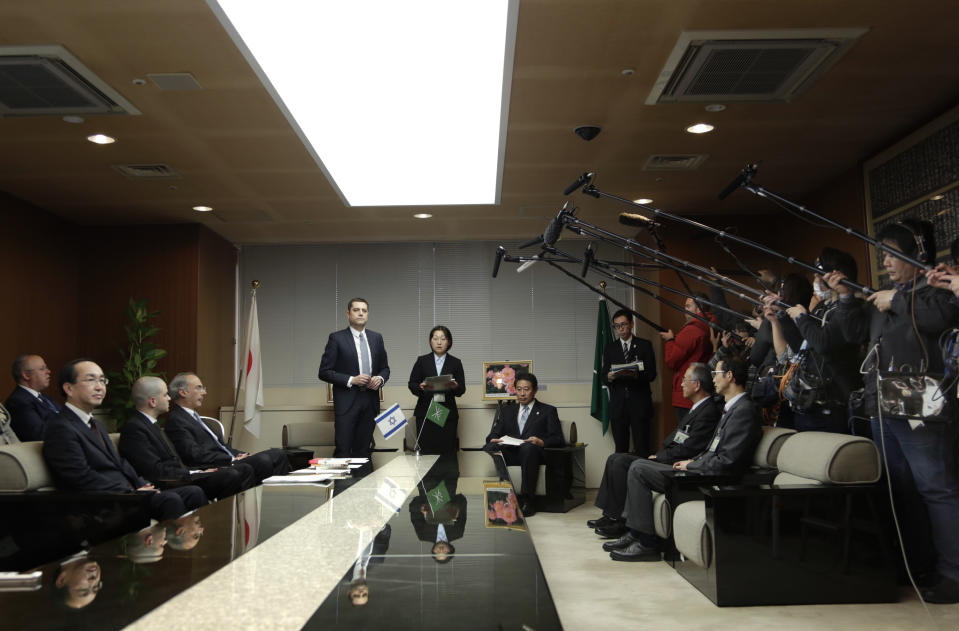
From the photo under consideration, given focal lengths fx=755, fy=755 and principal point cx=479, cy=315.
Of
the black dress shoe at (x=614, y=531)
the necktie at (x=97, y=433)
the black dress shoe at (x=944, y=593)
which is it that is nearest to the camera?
the black dress shoe at (x=944, y=593)

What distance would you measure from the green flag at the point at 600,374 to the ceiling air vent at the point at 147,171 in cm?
450

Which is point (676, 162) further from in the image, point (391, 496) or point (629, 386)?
point (391, 496)

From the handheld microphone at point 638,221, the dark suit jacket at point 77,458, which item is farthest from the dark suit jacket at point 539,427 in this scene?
the dark suit jacket at point 77,458

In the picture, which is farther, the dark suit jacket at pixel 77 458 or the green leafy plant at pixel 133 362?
the green leafy plant at pixel 133 362

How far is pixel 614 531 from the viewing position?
5.23 metres

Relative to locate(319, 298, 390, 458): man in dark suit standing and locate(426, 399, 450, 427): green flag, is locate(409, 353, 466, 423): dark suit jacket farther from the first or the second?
locate(426, 399, 450, 427): green flag

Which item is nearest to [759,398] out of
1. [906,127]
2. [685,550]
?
[685,550]

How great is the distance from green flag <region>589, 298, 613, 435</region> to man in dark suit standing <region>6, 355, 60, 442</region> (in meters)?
5.00

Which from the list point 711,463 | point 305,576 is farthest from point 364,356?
point 305,576

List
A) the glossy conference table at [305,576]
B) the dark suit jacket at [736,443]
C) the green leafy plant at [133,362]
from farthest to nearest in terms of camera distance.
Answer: the green leafy plant at [133,362] < the dark suit jacket at [736,443] < the glossy conference table at [305,576]

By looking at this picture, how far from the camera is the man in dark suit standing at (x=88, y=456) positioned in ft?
11.3

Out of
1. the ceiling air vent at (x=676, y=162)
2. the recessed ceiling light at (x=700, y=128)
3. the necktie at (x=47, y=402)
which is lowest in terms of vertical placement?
the necktie at (x=47, y=402)

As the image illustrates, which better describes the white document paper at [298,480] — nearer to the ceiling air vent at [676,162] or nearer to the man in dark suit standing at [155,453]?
the man in dark suit standing at [155,453]

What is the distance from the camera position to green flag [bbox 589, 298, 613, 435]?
26.3 ft
